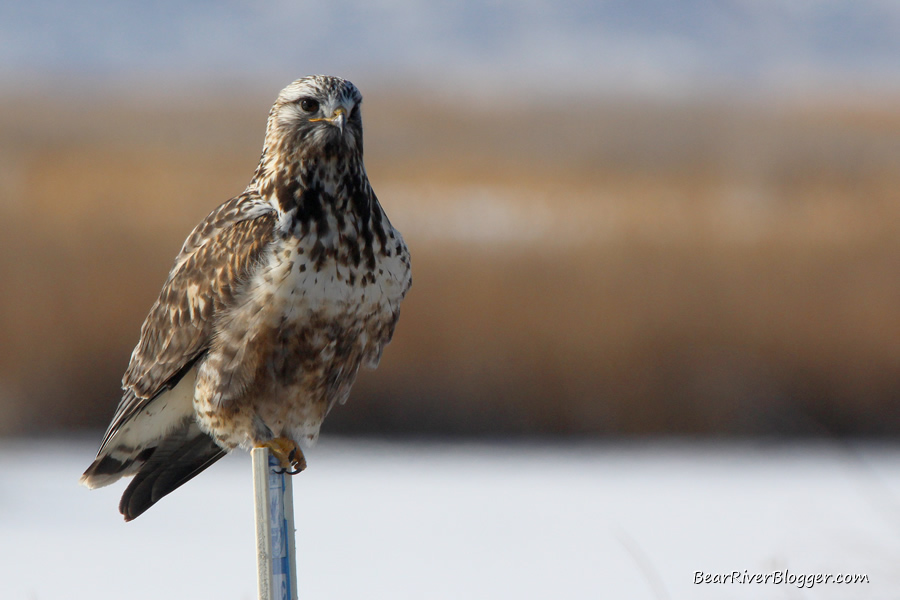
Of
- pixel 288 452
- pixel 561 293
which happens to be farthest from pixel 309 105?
pixel 561 293

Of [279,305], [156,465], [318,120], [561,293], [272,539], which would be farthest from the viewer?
[561,293]

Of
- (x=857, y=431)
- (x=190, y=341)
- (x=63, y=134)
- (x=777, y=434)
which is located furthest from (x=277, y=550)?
(x=63, y=134)

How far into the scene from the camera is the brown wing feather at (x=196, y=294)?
2.53m

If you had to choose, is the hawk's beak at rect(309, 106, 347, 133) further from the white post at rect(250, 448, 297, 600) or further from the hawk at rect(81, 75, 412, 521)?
the white post at rect(250, 448, 297, 600)

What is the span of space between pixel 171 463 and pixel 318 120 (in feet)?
3.57

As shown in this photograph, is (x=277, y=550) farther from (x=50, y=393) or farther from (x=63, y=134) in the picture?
(x=63, y=134)

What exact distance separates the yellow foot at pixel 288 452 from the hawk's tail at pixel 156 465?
313mm

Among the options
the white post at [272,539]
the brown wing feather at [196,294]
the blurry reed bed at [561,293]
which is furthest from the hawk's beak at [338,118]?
the blurry reed bed at [561,293]

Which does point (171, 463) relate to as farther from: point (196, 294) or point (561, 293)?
point (561, 293)

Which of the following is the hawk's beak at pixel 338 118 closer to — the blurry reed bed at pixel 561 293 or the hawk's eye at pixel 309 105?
the hawk's eye at pixel 309 105

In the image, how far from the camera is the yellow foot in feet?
8.45

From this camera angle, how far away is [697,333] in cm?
716

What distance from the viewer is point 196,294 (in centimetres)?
265

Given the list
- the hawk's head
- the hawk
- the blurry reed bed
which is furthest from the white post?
the blurry reed bed
